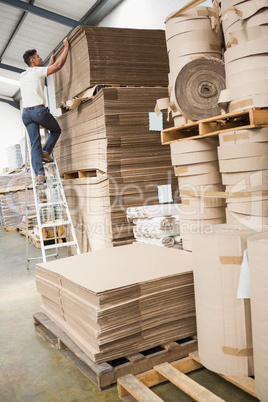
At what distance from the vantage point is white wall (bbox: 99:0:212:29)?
7.09m

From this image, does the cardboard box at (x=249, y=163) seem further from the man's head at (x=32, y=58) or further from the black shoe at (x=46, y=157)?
the man's head at (x=32, y=58)

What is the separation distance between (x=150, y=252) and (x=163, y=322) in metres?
0.94

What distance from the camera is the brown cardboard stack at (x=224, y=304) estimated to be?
229 cm

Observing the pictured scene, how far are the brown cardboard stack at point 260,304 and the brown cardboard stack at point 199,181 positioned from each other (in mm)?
1440

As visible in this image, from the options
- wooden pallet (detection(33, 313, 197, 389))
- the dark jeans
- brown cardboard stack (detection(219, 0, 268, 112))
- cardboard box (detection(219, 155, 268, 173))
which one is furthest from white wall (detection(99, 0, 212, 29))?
wooden pallet (detection(33, 313, 197, 389))

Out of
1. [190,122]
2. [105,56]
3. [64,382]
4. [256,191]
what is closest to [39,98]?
[105,56]

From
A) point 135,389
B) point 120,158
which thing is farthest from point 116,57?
point 135,389

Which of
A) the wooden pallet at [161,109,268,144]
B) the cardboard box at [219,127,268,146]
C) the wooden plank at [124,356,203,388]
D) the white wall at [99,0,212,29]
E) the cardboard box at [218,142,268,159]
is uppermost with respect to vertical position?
the white wall at [99,0,212,29]

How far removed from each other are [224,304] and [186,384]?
0.52 meters

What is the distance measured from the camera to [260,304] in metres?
2.01

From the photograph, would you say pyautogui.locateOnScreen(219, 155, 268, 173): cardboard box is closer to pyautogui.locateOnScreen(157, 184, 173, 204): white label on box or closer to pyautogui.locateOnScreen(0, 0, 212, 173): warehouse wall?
pyautogui.locateOnScreen(157, 184, 173, 204): white label on box

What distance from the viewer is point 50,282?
11.1 ft

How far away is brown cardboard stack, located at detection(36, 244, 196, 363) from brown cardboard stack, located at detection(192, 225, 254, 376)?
1.28ft

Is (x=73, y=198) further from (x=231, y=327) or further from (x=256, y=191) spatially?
(x=231, y=327)
